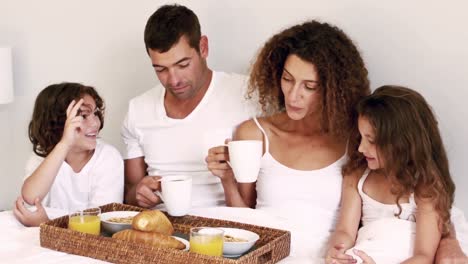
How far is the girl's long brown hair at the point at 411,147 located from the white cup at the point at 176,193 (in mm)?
485

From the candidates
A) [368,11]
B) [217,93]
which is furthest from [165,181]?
[368,11]

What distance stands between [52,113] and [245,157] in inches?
30.1

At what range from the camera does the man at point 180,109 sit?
1.84m

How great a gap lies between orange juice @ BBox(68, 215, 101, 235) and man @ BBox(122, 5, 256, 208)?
0.47 metres

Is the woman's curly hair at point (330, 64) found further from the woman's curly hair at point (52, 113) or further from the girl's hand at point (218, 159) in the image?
the woman's curly hair at point (52, 113)

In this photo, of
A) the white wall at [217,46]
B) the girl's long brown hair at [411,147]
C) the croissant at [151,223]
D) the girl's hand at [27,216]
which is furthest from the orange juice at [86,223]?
the white wall at [217,46]

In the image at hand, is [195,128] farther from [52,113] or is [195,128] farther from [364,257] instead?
[364,257]

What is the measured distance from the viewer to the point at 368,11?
187 cm

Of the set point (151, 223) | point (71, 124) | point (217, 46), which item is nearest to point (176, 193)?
point (151, 223)

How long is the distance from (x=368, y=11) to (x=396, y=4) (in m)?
0.09

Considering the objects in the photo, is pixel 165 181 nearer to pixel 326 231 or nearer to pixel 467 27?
pixel 326 231

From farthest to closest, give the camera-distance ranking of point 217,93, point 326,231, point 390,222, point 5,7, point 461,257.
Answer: point 5,7 < point 217,93 < point 326,231 < point 390,222 < point 461,257

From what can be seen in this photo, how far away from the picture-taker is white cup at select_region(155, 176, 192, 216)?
1406 mm

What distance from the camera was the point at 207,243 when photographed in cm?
118
